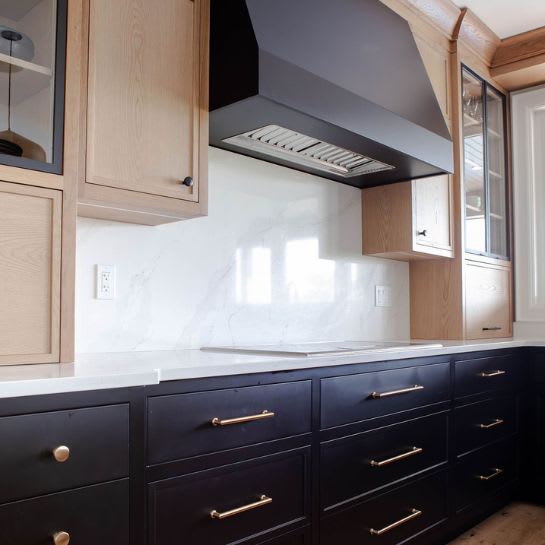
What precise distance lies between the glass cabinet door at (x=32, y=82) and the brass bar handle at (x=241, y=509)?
0.96 m

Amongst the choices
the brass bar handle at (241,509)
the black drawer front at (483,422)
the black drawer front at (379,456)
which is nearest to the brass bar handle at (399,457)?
the black drawer front at (379,456)

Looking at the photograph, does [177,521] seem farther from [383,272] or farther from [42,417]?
[383,272]

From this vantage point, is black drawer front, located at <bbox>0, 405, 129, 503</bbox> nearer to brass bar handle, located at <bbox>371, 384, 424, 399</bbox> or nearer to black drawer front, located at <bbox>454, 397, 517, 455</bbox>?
brass bar handle, located at <bbox>371, 384, 424, 399</bbox>

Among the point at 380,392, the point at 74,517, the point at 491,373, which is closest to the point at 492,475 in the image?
the point at 491,373

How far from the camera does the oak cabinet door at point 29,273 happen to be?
137 centimetres

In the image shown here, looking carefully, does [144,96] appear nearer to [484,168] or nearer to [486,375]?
[486,375]

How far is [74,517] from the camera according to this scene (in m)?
1.17

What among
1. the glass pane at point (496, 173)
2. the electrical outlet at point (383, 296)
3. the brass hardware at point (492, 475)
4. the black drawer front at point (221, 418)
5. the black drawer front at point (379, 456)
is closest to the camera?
the black drawer front at point (221, 418)

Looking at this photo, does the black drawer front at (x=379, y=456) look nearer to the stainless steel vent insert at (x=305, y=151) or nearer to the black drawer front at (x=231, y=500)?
the black drawer front at (x=231, y=500)

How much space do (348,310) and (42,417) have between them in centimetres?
192

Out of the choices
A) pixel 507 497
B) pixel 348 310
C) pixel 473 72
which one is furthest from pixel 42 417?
pixel 473 72

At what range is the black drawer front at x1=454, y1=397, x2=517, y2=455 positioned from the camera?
248cm

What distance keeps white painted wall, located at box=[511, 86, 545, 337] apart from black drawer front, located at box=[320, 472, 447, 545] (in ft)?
5.08

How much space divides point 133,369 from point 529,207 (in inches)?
116
